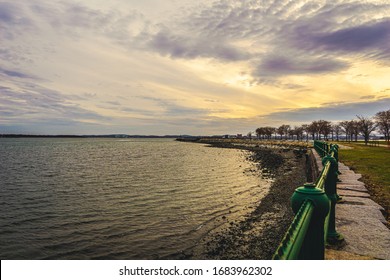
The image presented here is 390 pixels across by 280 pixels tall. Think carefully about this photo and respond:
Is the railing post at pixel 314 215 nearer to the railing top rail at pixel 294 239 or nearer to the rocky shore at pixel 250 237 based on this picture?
the railing top rail at pixel 294 239

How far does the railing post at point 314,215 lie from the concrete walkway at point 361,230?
1.72 m

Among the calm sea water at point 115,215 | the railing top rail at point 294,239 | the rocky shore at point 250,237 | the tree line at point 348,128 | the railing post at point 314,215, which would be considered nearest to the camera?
the railing top rail at point 294,239

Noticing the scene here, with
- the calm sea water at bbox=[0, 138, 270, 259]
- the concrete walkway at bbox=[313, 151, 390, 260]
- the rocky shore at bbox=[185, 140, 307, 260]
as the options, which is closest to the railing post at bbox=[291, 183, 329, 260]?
the concrete walkway at bbox=[313, 151, 390, 260]

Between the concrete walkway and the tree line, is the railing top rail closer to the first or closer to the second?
the concrete walkway

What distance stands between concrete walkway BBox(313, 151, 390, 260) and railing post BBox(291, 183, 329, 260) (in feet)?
5.63

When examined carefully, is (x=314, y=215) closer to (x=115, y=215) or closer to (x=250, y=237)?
(x=250, y=237)

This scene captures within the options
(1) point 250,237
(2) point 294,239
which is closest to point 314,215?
(2) point 294,239

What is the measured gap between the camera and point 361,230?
4.96 meters

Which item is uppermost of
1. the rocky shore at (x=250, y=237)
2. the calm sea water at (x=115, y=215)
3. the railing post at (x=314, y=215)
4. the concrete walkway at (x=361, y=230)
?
the railing post at (x=314, y=215)

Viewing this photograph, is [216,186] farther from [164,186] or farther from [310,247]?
[310,247]

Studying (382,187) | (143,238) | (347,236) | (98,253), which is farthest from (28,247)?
(382,187)

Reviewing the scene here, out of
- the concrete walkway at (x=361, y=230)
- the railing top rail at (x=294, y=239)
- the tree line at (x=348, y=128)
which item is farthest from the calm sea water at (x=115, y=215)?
the tree line at (x=348, y=128)

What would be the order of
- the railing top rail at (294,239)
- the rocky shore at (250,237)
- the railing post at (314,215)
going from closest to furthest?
the railing top rail at (294,239)
the railing post at (314,215)
the rocky shore at (250,237)

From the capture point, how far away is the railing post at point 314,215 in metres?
2.30
